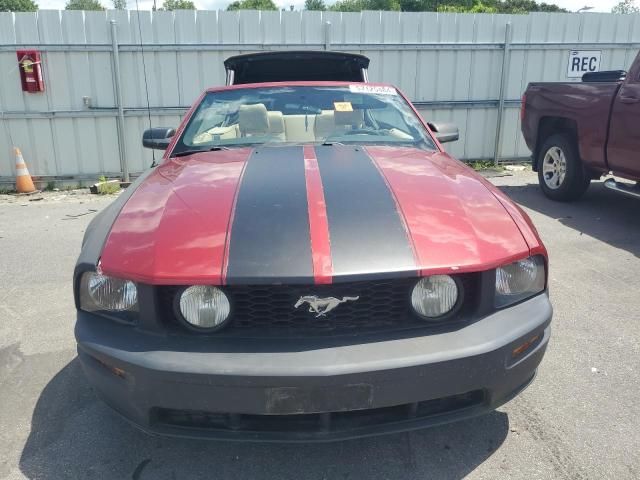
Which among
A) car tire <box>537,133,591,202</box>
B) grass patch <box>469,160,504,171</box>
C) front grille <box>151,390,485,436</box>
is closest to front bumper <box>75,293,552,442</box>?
front grille <box>151,390,485,436</box>

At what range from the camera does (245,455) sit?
7.20 ft

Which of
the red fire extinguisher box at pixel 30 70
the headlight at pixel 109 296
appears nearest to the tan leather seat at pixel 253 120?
the headlight at pixel 109 296

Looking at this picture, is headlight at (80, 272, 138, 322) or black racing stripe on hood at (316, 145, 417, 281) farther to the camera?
headlight at (80, 272, 138, 322)

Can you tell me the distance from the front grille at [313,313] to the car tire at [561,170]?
5.26m

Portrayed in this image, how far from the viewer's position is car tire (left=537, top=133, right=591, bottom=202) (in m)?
6.36

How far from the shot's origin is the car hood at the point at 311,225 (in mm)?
1862

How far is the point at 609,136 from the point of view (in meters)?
5.62

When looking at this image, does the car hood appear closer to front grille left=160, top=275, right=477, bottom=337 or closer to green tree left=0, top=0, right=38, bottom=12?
front grille left=160, top=275, right=477, bottom=337

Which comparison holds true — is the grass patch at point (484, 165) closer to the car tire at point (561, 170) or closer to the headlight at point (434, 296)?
the car tire at point (561, 170)

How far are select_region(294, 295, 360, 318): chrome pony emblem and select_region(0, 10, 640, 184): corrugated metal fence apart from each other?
7149 millimetres

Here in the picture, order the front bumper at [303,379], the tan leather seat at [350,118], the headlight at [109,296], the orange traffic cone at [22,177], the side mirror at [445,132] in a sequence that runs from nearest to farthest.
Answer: the front bumper at [303,379] → the headlight at [109,296] → the tan leather seat at [350,118] → the side mirror at [445,132] → the orange traffic cone at [22,177]

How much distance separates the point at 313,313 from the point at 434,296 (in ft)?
1.47

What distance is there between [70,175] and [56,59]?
174cm

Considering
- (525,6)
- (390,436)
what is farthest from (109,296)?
(525,6)
